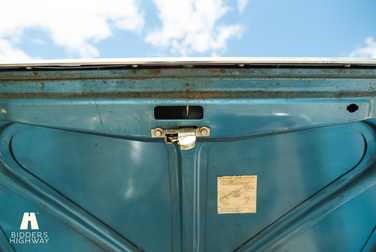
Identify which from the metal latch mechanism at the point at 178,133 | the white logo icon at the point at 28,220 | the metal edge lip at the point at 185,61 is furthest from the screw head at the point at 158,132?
the white logo icon at the point at 28,220

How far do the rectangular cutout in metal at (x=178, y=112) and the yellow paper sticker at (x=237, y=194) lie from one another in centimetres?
45

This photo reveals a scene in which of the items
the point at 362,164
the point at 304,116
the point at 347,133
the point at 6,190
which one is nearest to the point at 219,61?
the point at 304,116

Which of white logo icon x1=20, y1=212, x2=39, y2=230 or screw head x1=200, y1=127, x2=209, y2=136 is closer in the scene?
screw head x1=200, y1=127, x2=209, y2=136

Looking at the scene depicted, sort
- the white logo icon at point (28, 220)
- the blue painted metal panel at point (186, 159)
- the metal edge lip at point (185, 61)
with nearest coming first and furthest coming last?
the metal edge lip at point (185, 61) → the blue painted metal panel at point (186, 159) → the white logo icon at point (28, 220)

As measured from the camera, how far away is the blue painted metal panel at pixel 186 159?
96 centimetres

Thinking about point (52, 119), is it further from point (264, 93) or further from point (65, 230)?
point (264, 93)

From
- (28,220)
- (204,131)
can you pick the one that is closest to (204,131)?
(204,131)

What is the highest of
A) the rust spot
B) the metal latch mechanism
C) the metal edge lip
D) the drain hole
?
the metal edge lip

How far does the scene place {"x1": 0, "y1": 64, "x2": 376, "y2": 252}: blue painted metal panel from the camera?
96 centimetres

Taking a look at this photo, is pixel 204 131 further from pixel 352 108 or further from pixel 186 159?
pixel 352 108

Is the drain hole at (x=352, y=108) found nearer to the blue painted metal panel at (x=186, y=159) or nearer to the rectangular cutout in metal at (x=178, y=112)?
the blue painted metal panel at (x=186, y=159)

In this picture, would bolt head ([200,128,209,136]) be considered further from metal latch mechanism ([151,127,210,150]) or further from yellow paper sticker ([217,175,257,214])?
yellow paper sticker ([217,175,257,214])

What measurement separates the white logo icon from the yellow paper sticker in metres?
1.19

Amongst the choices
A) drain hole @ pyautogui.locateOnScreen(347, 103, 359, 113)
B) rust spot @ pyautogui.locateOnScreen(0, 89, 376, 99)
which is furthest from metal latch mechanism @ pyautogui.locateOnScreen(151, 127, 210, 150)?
drain hole @ pyautogui.locateOnScreen(347, 103, 359, 113)
